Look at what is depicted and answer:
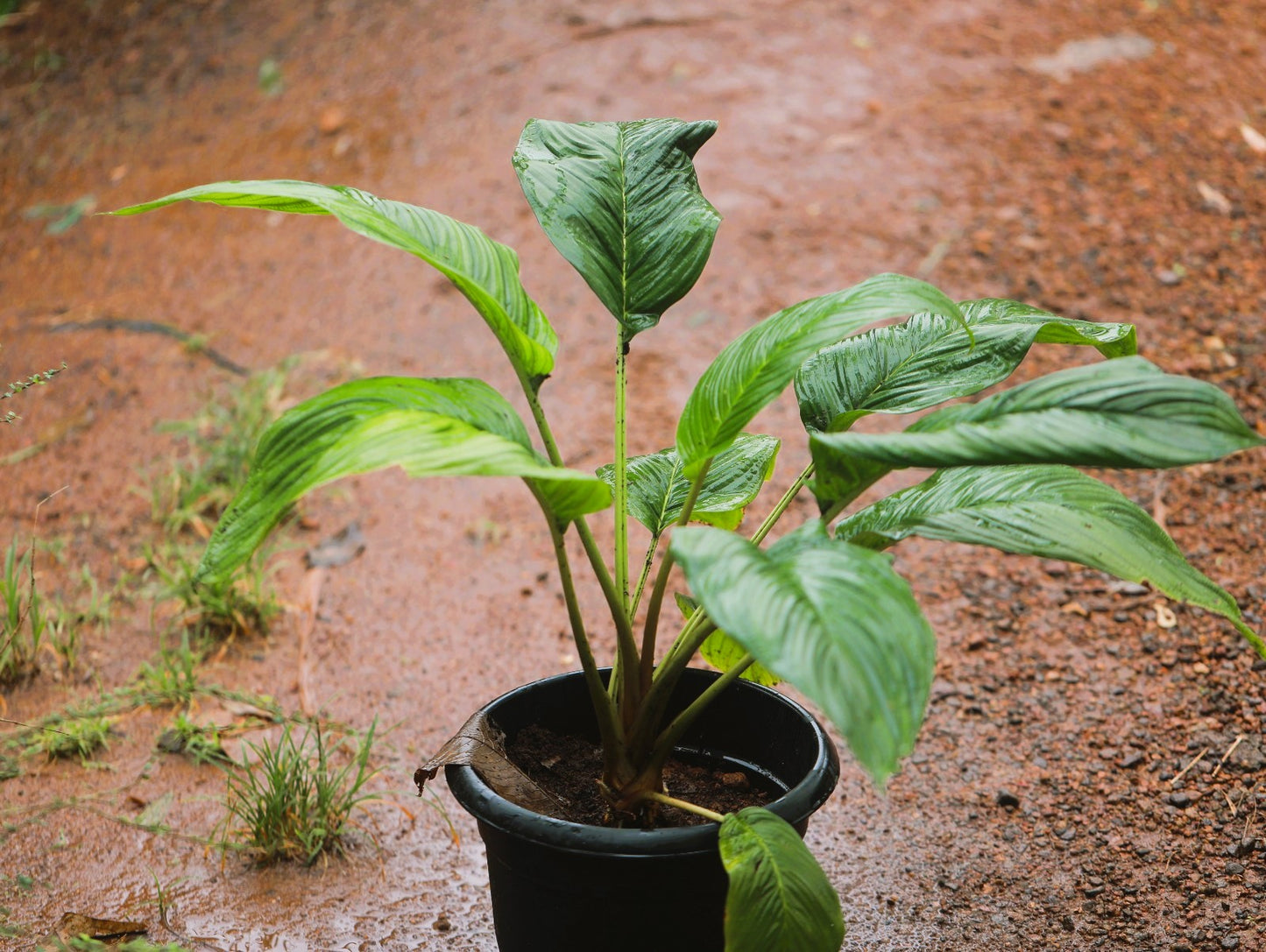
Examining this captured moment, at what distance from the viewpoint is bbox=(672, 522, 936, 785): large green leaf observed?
86cm

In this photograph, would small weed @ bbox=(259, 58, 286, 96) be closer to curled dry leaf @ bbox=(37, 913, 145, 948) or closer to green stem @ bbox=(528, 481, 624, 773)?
curled dry leaf @ bbox=(37, 913, 145, 948)

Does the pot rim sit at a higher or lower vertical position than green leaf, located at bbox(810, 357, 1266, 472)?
lower

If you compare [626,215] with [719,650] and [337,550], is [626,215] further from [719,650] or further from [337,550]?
[337,550]

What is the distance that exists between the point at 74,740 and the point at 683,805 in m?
1.29

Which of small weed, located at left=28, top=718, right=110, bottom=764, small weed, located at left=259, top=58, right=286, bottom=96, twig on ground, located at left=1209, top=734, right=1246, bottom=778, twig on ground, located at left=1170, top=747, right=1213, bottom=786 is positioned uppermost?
small weed, located at left=259, top=58, right=286, bottom=96

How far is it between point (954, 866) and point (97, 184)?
3977mm

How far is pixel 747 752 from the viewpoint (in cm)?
148

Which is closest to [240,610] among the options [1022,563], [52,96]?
[1022,563]

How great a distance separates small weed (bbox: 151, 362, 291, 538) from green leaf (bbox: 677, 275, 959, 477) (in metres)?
1.78

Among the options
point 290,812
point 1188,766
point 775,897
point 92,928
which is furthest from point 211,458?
point 1188,766

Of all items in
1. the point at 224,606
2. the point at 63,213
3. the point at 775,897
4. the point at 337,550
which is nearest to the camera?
the point at 775,897

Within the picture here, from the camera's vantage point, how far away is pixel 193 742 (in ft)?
6.31

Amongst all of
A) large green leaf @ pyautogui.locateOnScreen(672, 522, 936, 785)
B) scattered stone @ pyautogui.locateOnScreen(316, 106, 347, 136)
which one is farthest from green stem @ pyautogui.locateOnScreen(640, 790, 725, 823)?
scattered stone @ pyautogui.locateOnScreen(316, 106, 347, 136)

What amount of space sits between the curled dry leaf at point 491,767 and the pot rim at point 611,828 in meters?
0.02
